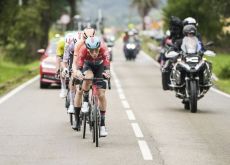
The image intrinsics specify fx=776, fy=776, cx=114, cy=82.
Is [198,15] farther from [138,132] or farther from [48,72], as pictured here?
[138,132]

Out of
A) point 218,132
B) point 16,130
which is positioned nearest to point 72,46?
point 16,130

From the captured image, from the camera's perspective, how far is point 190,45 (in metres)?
18.0

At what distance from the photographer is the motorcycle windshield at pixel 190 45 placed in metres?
17.9

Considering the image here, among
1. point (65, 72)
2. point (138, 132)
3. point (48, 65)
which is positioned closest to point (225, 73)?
point (48, 65)

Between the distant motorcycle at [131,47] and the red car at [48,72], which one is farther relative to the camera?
the distant motorcycle at [131,47]

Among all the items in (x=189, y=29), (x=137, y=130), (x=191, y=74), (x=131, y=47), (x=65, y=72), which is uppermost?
(x=189, y=29)

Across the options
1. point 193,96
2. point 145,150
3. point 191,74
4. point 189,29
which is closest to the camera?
point 145,150

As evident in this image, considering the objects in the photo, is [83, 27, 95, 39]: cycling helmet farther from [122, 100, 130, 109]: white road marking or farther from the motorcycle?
[122, 100, 130, 109]: white road marking

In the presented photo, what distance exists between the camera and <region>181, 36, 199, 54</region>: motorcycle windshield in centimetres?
1789

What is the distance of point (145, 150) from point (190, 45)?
6.92 meters

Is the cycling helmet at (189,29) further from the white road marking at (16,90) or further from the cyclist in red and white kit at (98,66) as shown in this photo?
the cyclist in red and white kit at (98,66)

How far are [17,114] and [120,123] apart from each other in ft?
9.44

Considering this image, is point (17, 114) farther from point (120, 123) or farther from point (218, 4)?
point (218, 4)

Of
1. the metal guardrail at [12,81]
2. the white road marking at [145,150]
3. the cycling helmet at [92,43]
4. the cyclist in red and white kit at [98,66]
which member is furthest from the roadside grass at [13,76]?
the cycling helmet at [92,43]
